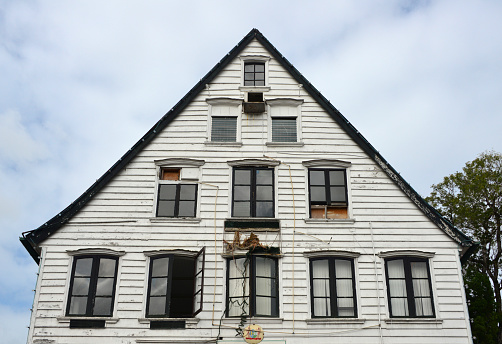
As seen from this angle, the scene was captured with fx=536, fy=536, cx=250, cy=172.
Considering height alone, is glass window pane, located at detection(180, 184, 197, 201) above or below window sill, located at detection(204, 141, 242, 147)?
below

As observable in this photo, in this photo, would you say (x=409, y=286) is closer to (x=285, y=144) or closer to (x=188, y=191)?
(x=285, y=144)

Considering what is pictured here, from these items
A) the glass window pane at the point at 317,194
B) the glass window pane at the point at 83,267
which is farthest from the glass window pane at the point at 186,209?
the glass window pane at the point at 317,194

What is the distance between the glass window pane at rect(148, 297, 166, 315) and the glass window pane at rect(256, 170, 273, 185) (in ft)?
16.7

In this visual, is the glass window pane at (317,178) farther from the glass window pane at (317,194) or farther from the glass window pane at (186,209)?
the glass window pane at (186,209)

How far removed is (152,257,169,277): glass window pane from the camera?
17.3 meters

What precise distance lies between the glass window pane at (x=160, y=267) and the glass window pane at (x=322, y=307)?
193 inches

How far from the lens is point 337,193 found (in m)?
18.5

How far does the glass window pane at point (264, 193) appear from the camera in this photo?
18.4m

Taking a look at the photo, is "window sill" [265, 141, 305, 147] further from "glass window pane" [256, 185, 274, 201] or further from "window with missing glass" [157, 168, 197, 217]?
"window with missing glass" [157, 168, 197, 217]


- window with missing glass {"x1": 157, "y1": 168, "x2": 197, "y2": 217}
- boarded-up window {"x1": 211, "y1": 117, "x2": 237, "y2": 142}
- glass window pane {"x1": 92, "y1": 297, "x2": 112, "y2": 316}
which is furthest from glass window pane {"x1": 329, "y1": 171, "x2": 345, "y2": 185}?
glass window pane {"x1": 92, "y1": 297, "x2": 112, "y2": 316}

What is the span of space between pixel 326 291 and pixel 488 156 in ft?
65.2

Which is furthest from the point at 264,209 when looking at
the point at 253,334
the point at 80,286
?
the point at 80,286

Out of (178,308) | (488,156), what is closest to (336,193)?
(178,308)

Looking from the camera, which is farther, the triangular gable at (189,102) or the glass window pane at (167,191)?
the glass window pane at (167,191)
